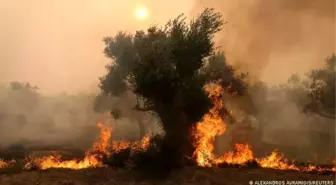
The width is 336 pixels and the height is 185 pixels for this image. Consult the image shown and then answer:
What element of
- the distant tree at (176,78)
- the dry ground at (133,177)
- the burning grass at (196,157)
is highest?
the distant tree at (176,78)

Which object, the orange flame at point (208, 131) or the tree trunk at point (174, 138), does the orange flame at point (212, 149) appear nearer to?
the orange flame at point (208, 131)

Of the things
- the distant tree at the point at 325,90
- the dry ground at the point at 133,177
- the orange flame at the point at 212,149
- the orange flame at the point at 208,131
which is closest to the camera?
the dry ground at the point at 133,177

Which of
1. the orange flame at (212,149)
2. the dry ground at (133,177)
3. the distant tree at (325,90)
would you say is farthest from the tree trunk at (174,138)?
the distant tree at (325,90)

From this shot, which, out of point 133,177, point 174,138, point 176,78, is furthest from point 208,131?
point 133,177

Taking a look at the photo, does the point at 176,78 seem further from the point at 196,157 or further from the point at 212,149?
the point at 212,149

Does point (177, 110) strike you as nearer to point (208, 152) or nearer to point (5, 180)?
point (208, 152)

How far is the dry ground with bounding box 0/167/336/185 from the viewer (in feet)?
63.4

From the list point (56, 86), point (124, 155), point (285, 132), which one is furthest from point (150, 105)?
point (56, 86)

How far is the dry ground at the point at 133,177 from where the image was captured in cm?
1933

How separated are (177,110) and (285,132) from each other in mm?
47124

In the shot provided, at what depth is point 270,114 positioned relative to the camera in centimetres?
6262

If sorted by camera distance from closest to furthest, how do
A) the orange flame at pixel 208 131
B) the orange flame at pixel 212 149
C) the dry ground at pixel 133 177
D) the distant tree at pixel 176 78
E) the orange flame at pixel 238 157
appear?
the dry ground at pixel 133 177
the distant tree at pixel 176 78
the orange flame at pixel 208 131
the orange flame at pixel 212 149
the orange flame at pixel 238 157

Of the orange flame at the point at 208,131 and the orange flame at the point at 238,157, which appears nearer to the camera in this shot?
the orange flame at the point at 208,131

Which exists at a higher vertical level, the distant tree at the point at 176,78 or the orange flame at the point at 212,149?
the distant tree at the point at 176,78
